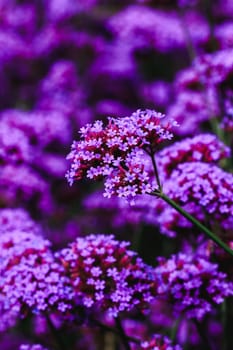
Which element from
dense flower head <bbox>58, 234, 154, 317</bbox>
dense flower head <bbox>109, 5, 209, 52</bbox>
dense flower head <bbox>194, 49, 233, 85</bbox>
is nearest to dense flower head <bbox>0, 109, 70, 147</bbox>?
dense flower head <bbox>194, 49, 233, 85</bbox>

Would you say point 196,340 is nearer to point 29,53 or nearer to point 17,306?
point 17,306

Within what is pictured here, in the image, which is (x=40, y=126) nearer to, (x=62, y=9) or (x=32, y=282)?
(x=32, y=282)

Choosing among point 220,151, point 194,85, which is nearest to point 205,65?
Result: point 194,85

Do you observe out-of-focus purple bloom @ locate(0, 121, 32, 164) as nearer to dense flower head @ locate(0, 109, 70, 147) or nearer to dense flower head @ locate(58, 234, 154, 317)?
dense flower head @ locate(0, 109, 70, 147)

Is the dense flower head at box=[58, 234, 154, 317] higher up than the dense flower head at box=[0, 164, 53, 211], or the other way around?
the dense flower head at box=[0, 164, 53, 211]

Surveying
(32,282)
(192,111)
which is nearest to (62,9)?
(192,111)

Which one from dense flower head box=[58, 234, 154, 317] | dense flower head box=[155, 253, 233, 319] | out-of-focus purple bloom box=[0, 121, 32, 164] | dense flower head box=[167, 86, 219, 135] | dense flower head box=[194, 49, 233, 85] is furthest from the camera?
dense flower head box=[167, 86, 219, 135]

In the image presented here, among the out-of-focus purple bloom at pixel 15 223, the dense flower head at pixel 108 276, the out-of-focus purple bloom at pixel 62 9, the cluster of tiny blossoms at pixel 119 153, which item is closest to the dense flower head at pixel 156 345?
the dense flower head at pixel 108 276
